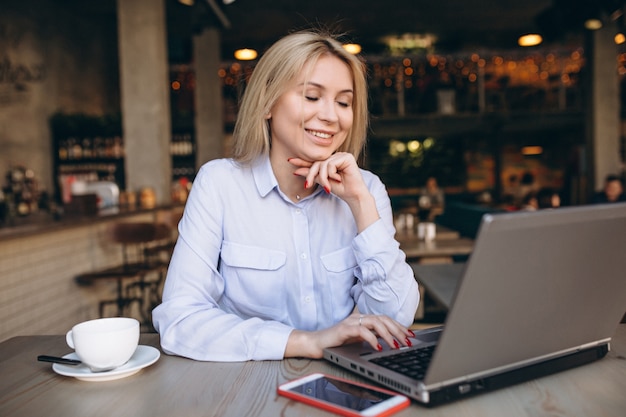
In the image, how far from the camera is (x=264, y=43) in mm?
13383

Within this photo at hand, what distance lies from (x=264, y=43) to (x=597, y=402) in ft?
43.2

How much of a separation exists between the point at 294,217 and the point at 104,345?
66 centimetres

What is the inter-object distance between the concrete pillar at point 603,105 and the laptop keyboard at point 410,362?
9.40 m

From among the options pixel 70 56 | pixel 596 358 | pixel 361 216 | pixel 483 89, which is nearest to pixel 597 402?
pixel 596 358

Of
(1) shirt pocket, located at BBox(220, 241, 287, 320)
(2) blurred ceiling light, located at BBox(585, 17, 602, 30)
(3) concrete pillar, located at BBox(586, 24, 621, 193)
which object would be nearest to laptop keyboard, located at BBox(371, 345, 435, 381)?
(1) shirt pocket, located at BBox(220, 241, 287, 320)

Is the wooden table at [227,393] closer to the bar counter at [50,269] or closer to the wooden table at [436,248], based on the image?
the bar counter at [50,269]

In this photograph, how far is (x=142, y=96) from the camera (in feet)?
21.5

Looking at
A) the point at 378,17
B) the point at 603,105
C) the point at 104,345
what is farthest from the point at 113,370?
the point at 378,17

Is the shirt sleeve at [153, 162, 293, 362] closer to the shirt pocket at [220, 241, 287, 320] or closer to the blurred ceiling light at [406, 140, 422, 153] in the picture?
the shirt pocket at [220, 241, 287, 320]

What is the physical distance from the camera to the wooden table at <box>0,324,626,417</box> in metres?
0.90

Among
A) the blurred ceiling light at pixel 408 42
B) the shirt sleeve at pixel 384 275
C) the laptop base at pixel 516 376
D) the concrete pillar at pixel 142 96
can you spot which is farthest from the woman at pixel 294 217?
the blurred ceiling light at pixel 408 42

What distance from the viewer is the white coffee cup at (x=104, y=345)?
1.05m

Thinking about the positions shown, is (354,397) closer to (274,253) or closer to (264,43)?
(274,253)

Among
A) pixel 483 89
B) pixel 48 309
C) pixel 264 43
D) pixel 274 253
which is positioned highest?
pixel 264 43
